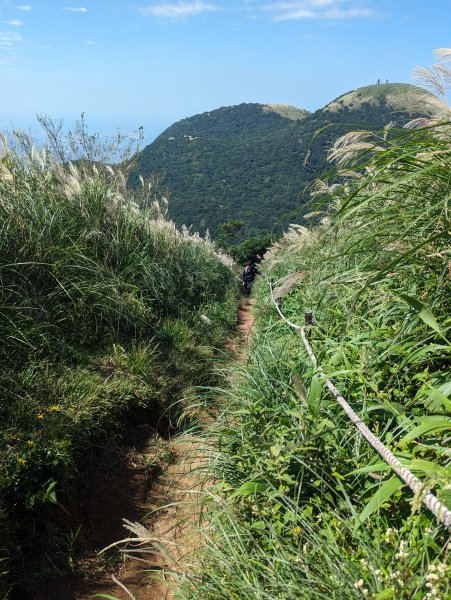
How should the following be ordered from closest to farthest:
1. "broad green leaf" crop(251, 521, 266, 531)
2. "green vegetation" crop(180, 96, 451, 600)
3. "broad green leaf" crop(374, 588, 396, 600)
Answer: "broad green leaf" crop(374, 588, 396, 600), "green vegetation" crop(180, 96, 451, 600), "broad green leaf" crop(251, 521, 266, 531)

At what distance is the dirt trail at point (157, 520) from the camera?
9.15 ft

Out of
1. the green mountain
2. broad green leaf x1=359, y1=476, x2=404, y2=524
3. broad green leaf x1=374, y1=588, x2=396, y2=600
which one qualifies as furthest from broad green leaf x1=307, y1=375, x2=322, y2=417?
the green mountain

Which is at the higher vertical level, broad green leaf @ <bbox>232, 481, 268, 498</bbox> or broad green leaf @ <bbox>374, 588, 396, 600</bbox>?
broad green leaf @ <bbox>374, 588, 396, 600</bbox>

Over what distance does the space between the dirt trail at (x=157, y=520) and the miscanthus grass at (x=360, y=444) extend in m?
0.21

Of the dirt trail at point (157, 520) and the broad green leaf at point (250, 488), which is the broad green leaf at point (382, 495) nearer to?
the broad green leaf at point (250, 488)

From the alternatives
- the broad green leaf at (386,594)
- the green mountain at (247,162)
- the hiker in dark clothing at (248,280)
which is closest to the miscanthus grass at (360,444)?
the broad green leaf at (386,594)

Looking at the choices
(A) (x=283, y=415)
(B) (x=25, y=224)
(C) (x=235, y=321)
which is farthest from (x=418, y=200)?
(C) (x=235, y=321)

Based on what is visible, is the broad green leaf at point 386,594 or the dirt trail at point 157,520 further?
the dirt trail at point 157,520

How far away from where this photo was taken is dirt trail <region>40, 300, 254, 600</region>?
279 centimetres

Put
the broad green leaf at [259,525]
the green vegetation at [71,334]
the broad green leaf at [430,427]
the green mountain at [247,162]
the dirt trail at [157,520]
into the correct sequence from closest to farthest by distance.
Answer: the broad green leaf at [430,427]
the broad green leaf at [259,525]
the dirt trail at [157,520]
the green vegetation at [71,334]
the green mountain at [247,162]

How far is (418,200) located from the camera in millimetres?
2752

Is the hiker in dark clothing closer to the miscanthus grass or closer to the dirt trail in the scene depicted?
the dirt trail

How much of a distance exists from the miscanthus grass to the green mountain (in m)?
1.00

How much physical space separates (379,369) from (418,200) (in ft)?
3.25
